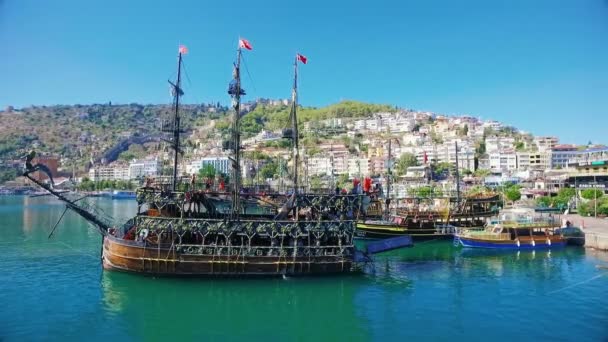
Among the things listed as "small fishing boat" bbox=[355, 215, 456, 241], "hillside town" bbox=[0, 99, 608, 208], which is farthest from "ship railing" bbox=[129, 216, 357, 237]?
"hillside town" bbox=[0, 99, 608, 208]

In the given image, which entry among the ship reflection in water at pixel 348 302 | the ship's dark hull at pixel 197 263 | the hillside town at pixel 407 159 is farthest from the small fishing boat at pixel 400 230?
the hillside town at pixel 407 159

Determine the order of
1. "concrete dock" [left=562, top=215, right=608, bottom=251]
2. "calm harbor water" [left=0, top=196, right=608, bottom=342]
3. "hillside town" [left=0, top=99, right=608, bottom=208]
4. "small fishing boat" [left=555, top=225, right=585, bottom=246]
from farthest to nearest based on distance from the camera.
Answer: "hillside town" [left=0, top=99, right=608, bottom=208]
"small fishing boat" [left=555, top=225, right=585, bottom=246]
"concrete dock" [left=562, top=215, right=608, bottom=251]
"calm harbor water" [left=0, top=196, right=608, bottom=342]

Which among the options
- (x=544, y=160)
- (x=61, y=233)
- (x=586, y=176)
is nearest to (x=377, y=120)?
(x=544, y=160)

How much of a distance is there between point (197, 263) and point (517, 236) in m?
26.7

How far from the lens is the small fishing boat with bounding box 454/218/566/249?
34.8m

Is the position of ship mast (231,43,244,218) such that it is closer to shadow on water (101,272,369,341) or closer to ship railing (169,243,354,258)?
ship railing (169,243,354,258)

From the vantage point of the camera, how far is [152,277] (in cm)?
2334

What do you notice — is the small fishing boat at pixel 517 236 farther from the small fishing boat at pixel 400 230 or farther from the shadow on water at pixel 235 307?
the shadow on water at pixel 235 307

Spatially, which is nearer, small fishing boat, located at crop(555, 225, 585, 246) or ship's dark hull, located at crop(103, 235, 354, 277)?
ship's dark hull, located at crop(103, 235, 354, 277)

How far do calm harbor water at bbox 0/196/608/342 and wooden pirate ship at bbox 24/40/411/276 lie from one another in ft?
2.75

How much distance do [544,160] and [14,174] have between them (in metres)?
161

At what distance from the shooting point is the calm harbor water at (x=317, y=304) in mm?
17375

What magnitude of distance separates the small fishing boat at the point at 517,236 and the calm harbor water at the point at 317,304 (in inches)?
200

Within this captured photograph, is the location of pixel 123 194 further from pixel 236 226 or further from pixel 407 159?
pixel 236 226
